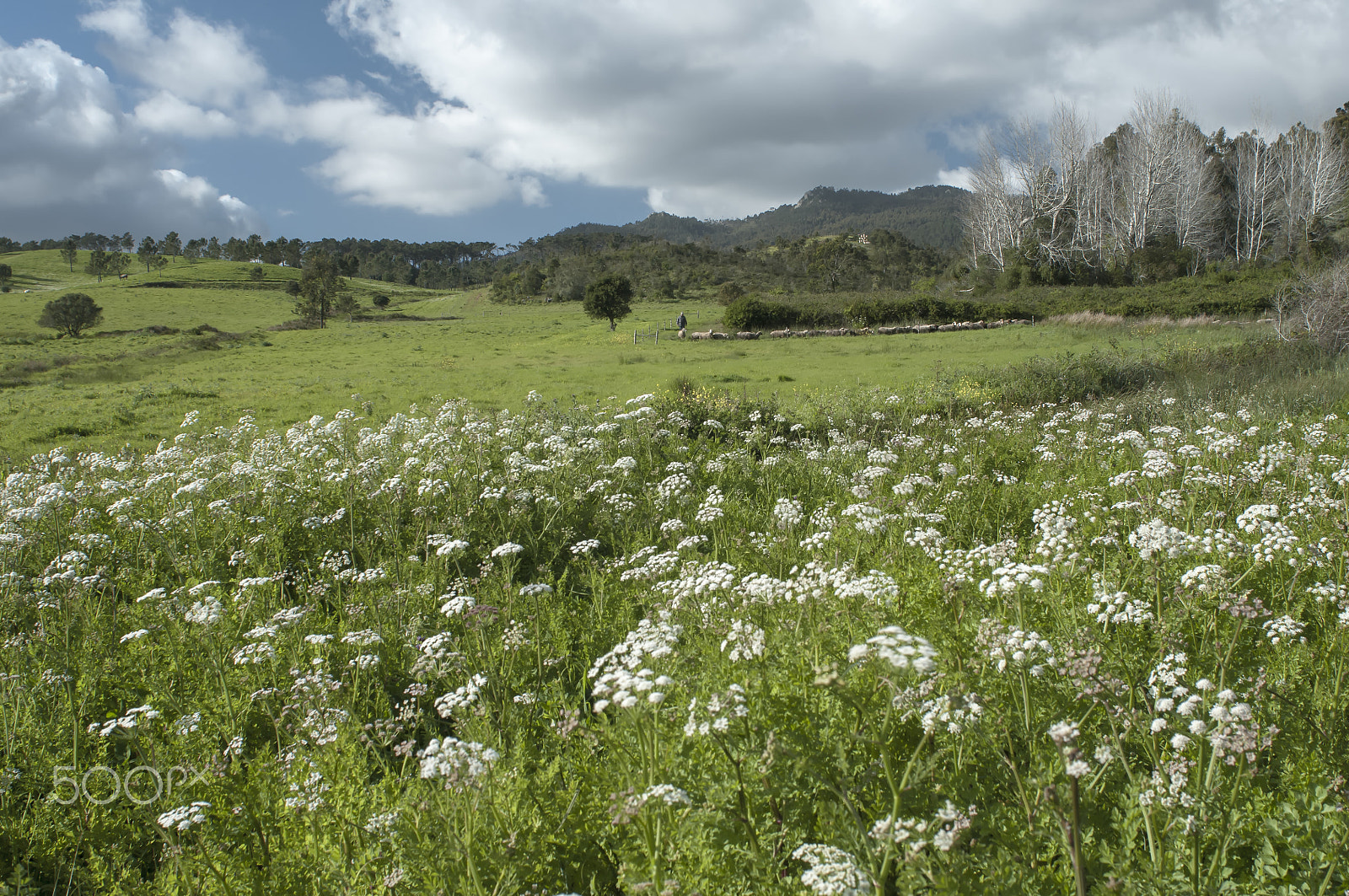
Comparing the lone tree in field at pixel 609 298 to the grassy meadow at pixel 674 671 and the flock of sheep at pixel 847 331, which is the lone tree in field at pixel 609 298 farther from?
the grassy meadow at pixel 674 671

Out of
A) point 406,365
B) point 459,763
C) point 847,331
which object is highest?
point 847,331

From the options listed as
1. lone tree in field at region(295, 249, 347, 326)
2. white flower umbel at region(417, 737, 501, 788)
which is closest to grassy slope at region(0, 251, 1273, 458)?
lone tree in field at region(295, 249, 347, 326)

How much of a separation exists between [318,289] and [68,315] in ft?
69.4

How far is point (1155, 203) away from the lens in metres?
70.2

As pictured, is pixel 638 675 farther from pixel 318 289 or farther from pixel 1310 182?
pixel 1310 182

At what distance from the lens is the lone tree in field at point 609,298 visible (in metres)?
49.0

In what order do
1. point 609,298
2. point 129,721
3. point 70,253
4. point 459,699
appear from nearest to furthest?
point 129,721 < point 459,699 < point 609,298 < point 70,253

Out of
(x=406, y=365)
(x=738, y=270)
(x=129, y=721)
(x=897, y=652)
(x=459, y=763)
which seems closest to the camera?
(x=897, y=652)

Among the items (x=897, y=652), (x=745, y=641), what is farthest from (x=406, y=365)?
(x=897, y=652)

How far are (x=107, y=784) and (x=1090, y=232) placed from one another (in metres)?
85.4

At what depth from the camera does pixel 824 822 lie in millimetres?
2605

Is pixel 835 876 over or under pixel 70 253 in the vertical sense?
under

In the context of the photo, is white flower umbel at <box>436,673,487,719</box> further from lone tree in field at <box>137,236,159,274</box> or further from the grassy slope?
lone tree in field at <box>137,236,159,274</box>

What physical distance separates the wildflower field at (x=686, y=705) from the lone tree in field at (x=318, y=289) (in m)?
71.2
